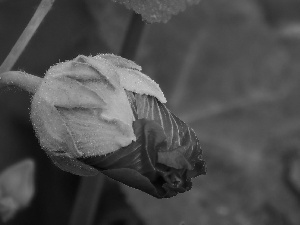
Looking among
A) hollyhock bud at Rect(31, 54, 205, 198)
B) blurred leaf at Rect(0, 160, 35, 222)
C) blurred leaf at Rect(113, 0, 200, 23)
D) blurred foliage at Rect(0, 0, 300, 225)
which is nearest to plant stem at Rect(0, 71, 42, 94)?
hollyhock bud at Rect(31, 54, 205, 198)

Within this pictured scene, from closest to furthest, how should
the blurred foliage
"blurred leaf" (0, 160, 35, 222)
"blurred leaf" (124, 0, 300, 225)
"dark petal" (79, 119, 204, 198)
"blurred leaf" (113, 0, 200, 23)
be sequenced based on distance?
"dark petal" (79, 119, 204, 198) < "blurred leaf" (113, 0, 200, 23) < "blurred leaf" (0, 160, 35, 222) < the blurred foliage < "blurred leaf" (124, 0, 300, 225)

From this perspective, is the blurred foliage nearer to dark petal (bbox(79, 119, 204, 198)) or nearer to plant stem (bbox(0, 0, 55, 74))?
plant stem (bbox(0, 0, 55, 74))

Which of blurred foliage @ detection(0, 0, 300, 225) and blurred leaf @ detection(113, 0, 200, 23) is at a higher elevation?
blurred leaf @ detection(113, 0, 200, 23)

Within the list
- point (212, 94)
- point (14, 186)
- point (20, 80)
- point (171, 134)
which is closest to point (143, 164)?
point (171, 134)

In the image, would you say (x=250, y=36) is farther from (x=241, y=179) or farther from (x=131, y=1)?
(x=131, y=1)

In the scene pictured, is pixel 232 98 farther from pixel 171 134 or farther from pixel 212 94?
pixel 171 134

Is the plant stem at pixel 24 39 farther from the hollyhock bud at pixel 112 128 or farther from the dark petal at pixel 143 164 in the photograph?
the dark petal at pixel 143 164
